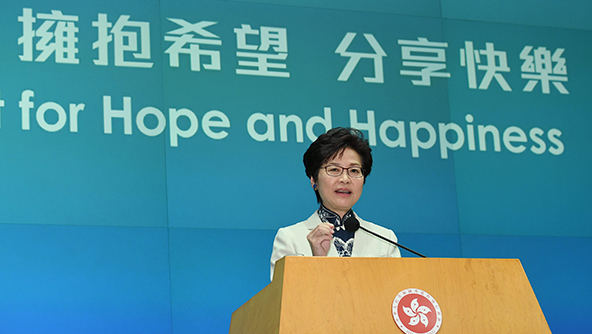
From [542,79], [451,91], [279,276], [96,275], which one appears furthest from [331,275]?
[542,79]

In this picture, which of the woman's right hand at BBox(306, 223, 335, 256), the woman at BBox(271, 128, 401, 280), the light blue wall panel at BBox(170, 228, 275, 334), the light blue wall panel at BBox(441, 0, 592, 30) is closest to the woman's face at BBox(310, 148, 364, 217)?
the woman at BBox(271, 128, 401, 280)

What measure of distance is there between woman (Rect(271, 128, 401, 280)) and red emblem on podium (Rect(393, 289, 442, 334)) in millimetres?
641

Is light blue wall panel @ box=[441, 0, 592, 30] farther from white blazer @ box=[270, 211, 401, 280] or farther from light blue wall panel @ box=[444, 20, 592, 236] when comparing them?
white blazer @ box=[270, 211, 401, 280]

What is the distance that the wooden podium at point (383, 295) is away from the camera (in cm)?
174

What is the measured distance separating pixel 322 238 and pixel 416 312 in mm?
429

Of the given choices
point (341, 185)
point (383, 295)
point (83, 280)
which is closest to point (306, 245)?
point (341, 185)

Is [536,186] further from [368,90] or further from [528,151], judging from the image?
[368,90]

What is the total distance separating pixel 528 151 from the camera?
4289 millimetres

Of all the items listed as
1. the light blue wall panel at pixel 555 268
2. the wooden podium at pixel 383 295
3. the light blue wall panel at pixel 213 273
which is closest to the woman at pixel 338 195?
the wooden podium at pixel 383 295

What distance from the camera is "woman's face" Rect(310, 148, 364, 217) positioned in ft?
8.41

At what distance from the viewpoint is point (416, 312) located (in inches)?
70.5

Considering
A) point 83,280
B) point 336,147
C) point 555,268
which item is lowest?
point 555,268

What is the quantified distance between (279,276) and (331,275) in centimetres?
13

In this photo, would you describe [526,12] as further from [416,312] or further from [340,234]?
[416,312]
